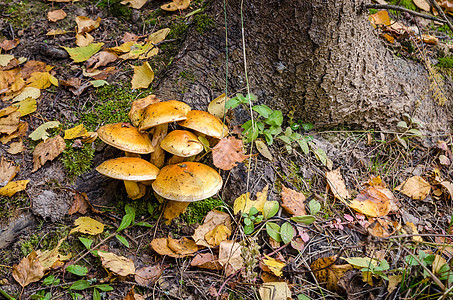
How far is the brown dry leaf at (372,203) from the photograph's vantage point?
2686mm

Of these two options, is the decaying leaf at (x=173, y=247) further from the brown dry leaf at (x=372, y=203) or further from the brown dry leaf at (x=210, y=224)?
the brown dry leaf at (x=372, y=203)

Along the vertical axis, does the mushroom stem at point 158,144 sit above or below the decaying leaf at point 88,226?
above

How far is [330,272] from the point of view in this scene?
7.59 ft

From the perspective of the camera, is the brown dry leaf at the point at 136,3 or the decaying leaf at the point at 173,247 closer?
the decaying leaf at the point at 173,247

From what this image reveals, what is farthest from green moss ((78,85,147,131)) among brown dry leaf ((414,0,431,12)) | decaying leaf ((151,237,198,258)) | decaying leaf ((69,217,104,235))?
brown dry leaf ((414,0,431,12))

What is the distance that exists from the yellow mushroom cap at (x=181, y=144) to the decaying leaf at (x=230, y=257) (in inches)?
28.0

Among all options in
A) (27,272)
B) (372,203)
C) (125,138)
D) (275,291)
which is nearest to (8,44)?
(125,138)

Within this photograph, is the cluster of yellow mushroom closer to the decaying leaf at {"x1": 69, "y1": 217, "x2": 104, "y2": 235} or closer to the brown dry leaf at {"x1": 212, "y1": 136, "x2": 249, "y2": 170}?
the brown dry leaf at {"x1": 212, "y1": 136, "x2": 249, "y2": 170}

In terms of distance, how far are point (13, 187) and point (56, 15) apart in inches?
95.2

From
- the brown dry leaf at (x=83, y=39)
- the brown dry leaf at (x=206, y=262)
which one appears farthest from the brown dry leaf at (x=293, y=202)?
the brown dry leaf at (x=83, y=39)

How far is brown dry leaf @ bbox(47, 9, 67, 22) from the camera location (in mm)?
3881

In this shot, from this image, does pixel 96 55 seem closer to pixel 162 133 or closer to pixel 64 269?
pixel 162 133

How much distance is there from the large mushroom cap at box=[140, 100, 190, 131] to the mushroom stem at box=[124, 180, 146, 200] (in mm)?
428

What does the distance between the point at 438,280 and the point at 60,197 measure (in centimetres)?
274
